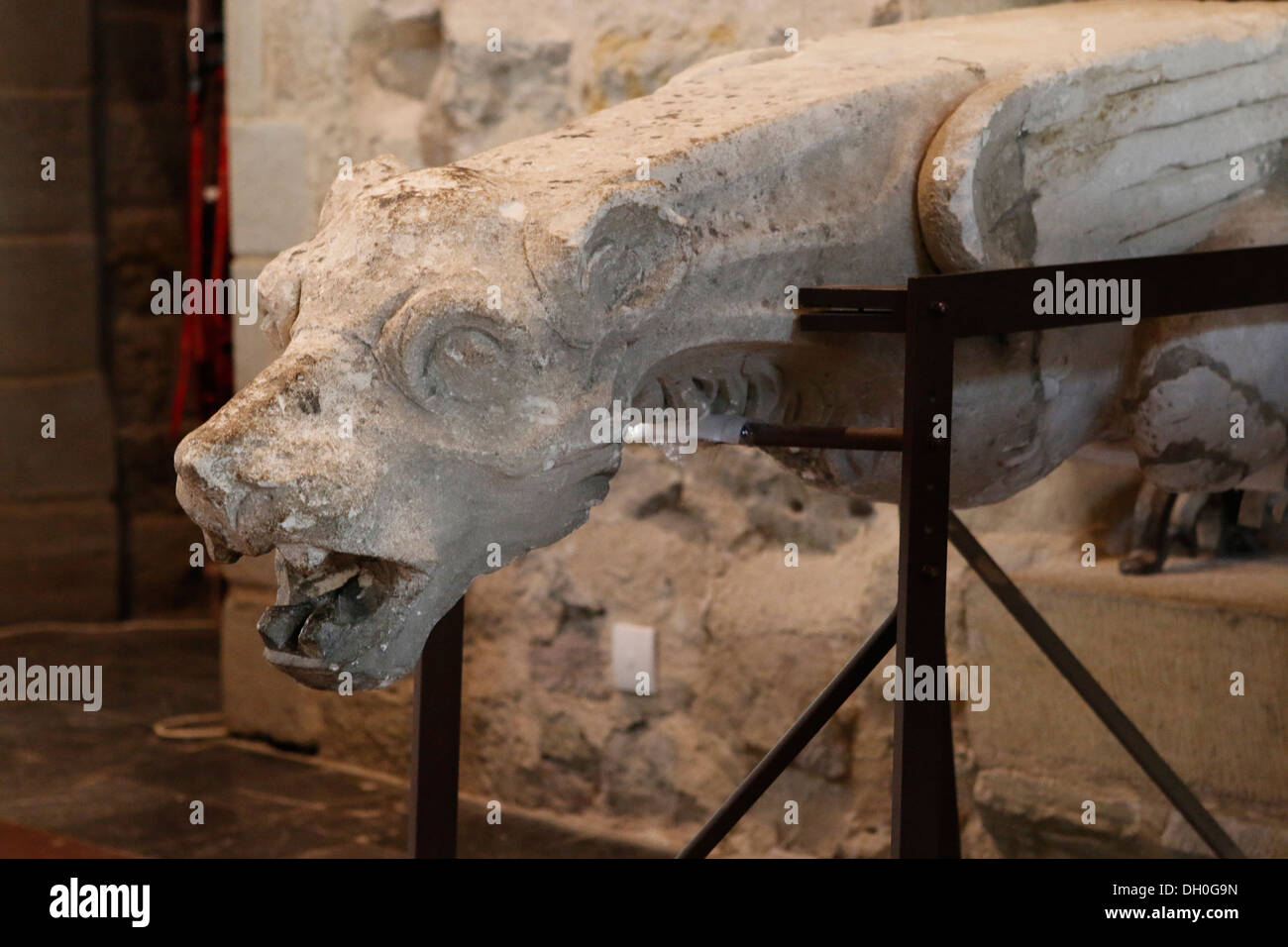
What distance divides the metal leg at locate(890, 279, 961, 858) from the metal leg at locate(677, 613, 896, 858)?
0.26m

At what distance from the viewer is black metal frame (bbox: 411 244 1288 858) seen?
116 centimetres

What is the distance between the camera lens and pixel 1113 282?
128 centimetres

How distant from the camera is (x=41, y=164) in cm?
400

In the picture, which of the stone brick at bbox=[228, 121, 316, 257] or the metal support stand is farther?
the stone brick at bbox=[228, 121, 316, 257]

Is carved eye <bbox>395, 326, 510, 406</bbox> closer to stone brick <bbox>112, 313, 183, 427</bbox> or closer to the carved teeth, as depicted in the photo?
the carved teeth

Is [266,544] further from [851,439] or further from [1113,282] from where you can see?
[1113,282]

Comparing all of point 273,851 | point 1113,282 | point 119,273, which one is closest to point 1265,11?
point 1113,282
